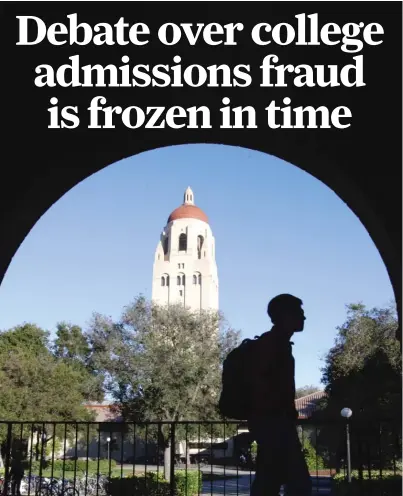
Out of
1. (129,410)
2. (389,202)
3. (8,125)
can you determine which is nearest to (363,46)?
(389,202)

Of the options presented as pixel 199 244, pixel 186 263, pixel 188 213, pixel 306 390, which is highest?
pixel 188 213

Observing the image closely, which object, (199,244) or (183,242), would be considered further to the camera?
(183,242)

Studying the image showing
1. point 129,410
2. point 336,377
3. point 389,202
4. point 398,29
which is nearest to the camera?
point 398,29

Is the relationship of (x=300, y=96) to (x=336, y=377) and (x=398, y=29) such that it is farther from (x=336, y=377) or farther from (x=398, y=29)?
(x=336, y=377)

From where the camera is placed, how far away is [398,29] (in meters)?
3.48

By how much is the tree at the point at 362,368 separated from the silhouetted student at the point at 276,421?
59.2 feet

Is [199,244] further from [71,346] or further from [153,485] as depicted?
[153,485]

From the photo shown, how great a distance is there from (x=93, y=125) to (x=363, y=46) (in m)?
1.92

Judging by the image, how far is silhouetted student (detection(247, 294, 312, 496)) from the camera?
2.84 metres

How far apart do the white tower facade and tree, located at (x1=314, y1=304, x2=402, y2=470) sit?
38.0m

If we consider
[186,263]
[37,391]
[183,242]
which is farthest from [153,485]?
[183,242]

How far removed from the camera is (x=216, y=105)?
403 cm

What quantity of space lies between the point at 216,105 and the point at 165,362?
18.0 meters

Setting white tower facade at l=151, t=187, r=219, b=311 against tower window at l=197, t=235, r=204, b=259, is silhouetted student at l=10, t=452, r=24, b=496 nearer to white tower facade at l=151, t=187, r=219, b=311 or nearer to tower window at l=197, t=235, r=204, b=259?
white tower facade at l=151, t=187, r=219, b=311
